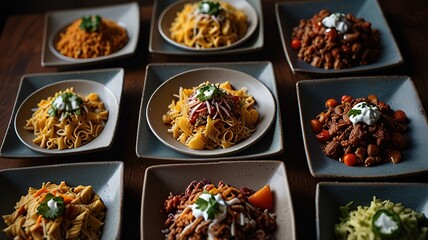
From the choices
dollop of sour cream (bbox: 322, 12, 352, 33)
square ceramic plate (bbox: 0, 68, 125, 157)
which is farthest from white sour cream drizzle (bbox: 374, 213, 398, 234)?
square ceramic plate (bbox: 0, 68, 125, 157)

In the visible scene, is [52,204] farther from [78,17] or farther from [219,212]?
[78,17]

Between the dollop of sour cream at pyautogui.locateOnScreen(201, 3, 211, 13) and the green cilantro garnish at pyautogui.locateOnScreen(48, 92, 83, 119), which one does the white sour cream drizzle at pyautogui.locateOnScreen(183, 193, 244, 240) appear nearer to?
the green cilantro garnish at pyautogui.locateOnScreen(48, 92, 83, 119)

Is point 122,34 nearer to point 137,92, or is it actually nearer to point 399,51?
point 137,92

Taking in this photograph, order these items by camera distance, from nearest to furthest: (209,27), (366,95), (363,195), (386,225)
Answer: (386,225)
(363,195)
(366,95)
(209,27)

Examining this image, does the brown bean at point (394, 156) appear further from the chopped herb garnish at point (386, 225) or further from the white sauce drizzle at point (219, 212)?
the white sauce drizzle at point (219, 212)

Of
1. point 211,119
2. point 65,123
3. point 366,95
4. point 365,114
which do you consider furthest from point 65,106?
point 366,95

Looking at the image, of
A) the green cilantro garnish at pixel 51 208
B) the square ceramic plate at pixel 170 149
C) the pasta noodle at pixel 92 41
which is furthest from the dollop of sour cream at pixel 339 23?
the green cilantro garnish at pixel 51 208
